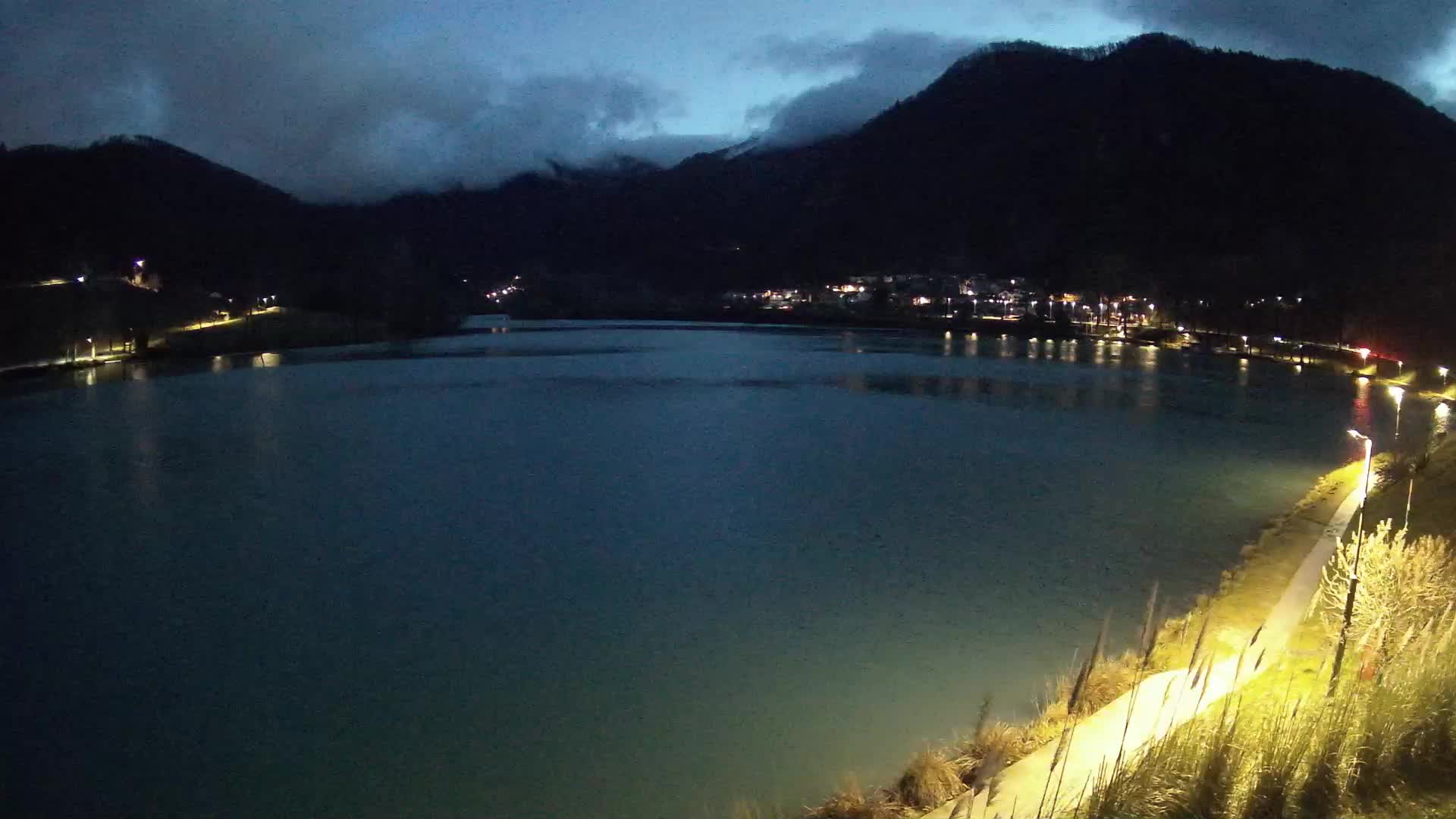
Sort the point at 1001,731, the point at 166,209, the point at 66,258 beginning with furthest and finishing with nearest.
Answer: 1. the point at 166,209
2. the point at 66,258
3. the point at 1001,731

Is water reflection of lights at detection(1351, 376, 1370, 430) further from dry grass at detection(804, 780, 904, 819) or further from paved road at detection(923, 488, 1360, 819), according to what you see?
Answer: dry grass at detection(804, 780, 904, 819)

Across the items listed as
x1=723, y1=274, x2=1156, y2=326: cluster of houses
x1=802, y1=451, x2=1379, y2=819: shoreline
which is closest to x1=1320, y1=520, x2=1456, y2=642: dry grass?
x1=802, y1=451, x2=1379, y2=819: shoreline

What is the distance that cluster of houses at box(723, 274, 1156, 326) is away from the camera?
276 ft

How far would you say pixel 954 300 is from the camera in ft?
329

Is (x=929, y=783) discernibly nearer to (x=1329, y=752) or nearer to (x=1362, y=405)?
(x=1329, y=752)

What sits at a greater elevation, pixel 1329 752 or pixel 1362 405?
pixel 1329 752

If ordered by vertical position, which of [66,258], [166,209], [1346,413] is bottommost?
[1346,413]

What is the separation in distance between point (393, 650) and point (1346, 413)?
89.9 feet

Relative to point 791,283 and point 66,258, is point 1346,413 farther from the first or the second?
point 791,283

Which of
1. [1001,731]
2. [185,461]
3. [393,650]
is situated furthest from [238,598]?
[185,461]

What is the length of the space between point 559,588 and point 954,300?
93288 millimetres

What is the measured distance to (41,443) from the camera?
21438 mm

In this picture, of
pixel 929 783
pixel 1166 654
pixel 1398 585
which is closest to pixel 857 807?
pixel 929 783

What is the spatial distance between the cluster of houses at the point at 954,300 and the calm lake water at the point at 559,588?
59062 mm
